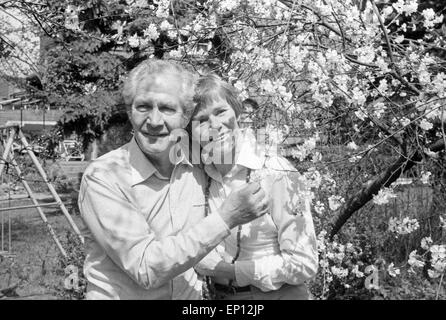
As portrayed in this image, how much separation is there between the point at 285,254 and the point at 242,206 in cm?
40

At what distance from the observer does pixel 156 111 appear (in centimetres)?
184

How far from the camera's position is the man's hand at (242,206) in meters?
1.70

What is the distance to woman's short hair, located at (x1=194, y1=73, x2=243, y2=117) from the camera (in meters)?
2.08

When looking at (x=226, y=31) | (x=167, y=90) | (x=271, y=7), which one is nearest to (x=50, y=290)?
(x=226, y=31)

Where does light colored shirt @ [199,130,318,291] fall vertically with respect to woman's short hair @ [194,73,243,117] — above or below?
below

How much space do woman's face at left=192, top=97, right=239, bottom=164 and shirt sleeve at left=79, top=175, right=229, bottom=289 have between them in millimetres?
412

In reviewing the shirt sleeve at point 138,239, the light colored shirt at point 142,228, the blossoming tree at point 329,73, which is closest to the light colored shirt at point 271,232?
the light colored shirt at point 142,228

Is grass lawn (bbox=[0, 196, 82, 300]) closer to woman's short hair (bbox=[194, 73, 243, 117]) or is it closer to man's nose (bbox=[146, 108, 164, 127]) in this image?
woman's short hair (bbox=[194, 73, 243, 117])

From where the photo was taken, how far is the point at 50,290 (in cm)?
554

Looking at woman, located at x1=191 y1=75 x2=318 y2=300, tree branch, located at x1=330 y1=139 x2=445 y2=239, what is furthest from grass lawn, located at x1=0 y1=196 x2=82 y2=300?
woman, located at x1=191 y1=75 x2=318 y2=300

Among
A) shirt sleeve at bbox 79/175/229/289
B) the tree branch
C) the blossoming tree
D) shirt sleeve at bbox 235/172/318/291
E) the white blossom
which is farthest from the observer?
the tree branch

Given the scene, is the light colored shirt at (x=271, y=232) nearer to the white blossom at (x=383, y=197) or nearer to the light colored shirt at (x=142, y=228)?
the light colored shirt at (x=142, y=228)
